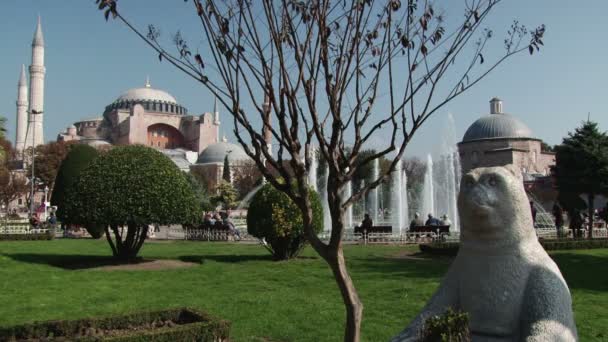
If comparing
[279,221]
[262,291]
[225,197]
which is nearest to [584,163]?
[279,221]

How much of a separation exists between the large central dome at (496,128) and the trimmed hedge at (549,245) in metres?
40.3

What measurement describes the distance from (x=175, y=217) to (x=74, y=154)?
50.0 feet

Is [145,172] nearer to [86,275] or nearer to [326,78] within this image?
[86,275]

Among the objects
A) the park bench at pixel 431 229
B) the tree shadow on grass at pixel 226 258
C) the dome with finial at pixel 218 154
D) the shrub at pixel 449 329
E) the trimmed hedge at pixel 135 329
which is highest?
the dome with finial at pixel 218 154

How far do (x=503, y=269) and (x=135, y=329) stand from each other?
3.99 metres

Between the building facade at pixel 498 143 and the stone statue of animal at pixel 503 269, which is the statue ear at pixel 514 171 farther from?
the building facade at pixel 498 143

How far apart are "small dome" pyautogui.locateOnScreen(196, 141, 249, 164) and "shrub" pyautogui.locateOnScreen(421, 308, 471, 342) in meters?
71.6

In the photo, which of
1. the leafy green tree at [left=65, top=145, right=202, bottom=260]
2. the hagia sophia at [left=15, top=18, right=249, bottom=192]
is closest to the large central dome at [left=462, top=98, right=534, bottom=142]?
the hagia sophia at [left=15, top=18, right=249, bottom=192]

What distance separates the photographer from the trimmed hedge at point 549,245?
13363mm

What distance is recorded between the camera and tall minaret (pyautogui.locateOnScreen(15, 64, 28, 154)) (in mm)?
72438

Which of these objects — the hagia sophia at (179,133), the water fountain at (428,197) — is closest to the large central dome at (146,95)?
the hagia sophia at (179,133)

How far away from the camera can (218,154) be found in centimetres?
7612

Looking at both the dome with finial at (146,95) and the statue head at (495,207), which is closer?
the statue head at (495,207)

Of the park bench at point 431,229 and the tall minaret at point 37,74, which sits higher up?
the tall minaret at point 37,74
